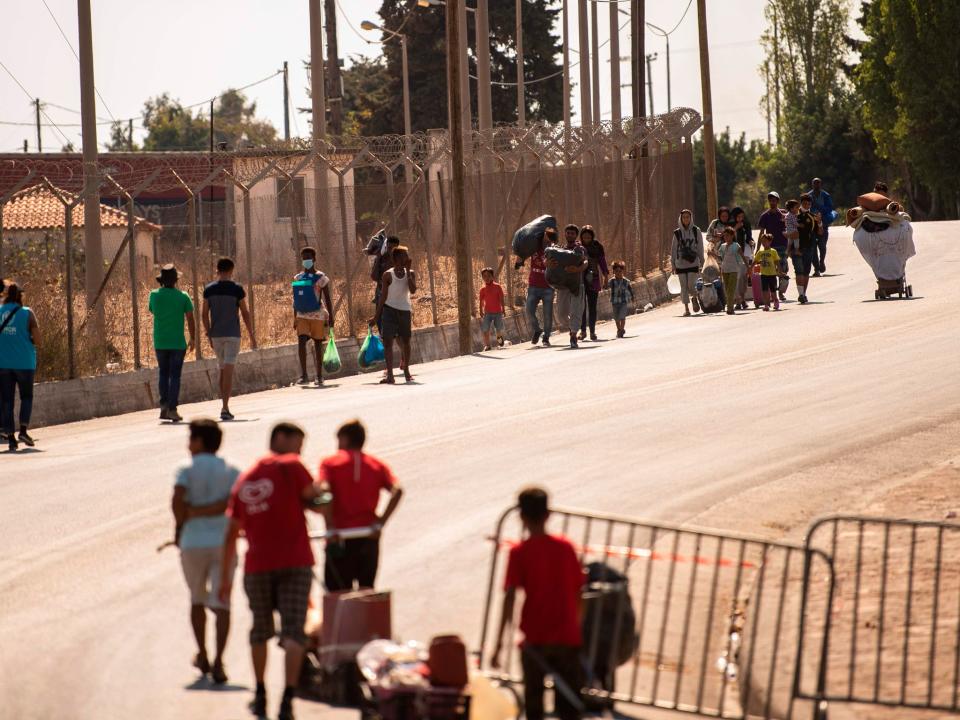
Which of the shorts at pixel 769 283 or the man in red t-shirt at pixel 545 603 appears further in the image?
the shorts at pixel 769 283

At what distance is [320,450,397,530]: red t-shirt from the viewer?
25.7 ft

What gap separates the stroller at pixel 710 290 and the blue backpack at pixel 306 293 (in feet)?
31.2

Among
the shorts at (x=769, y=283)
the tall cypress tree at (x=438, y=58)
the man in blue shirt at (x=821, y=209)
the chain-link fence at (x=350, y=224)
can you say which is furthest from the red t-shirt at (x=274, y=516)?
the tall cypress tree at (x=438, y=58)

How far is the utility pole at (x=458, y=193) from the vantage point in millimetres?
25469

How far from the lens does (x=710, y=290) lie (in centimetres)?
2816

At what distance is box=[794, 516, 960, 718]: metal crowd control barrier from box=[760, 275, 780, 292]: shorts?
16446 mm

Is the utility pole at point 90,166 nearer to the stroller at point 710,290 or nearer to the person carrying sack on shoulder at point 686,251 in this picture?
the person carrying sack on shoulder at point 686,251

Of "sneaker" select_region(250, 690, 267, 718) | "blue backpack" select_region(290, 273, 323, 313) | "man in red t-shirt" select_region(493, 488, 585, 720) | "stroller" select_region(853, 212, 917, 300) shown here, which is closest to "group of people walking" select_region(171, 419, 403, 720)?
"sneaker" select_region(250, 690, 267, 718)

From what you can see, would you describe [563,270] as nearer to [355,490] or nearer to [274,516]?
[355,490]

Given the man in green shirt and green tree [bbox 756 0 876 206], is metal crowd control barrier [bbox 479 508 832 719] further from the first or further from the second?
green tree [bbox 756 0 876 206]

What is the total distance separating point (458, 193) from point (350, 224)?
5.95 feet

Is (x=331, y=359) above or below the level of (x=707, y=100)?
below

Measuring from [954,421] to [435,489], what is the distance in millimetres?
6073

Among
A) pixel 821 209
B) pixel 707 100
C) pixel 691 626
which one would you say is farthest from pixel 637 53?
pixel 691 626
